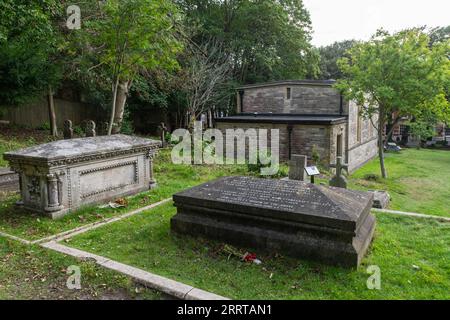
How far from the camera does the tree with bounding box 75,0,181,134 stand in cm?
1145

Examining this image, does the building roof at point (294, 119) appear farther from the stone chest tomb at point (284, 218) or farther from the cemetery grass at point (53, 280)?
the cemetery grass at point (53, 280)

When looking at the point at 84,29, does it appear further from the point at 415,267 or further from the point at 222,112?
Result: the point at 222,112

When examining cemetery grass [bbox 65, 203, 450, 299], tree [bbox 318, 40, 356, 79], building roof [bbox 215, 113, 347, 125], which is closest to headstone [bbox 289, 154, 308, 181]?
cemetery grass [bbox 65, 203, 450, 299]

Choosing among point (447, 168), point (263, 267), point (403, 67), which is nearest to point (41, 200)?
point (263, 267)

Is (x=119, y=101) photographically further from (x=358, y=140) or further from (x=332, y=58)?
(x=332, y=58)

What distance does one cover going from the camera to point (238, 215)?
239 inches

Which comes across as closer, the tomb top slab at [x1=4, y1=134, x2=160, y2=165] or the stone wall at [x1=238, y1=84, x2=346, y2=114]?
the tomb top slab at [x1=4, y1=134, x2=160, y2=165]

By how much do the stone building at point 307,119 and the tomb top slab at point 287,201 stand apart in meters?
11.5

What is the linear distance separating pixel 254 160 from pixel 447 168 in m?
17.8

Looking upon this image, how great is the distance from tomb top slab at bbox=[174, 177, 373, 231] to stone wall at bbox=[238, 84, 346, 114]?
15536 millimetres

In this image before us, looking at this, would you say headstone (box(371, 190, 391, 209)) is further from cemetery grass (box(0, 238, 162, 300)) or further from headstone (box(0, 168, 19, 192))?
headstone (box(0, 168, 19, 192))

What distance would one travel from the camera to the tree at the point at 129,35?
11453 millimetres

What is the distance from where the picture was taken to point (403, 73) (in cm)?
1681
